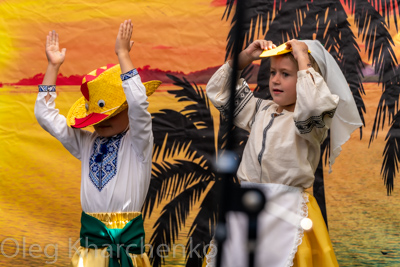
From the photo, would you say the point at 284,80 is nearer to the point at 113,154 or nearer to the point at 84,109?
the point at 113,154

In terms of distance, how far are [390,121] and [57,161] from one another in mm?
1905

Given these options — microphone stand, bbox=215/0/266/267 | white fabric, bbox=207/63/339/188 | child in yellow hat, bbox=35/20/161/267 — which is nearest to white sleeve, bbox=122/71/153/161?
child in yellow hat, bbox=35/20/161/267

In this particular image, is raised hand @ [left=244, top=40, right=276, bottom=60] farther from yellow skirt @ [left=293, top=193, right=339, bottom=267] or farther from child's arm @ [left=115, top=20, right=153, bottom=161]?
yellow skirt @ [left=293, top=193, right=339, bottom=267]

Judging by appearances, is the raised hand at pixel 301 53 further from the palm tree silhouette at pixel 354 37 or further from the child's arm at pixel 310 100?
the palm tree silhouette at pixel 354 37

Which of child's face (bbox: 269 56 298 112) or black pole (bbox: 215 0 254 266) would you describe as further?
Result: child's face (bbox: 269 56 298 112)

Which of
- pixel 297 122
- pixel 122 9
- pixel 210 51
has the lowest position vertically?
pixel 297 122

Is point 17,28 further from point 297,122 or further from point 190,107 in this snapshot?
point 297,122

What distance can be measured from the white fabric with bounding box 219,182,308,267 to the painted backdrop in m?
0.77

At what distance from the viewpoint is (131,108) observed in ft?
7.41

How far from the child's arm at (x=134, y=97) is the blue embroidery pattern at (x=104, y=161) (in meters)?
0.11

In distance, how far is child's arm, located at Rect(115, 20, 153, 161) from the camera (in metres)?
2.25

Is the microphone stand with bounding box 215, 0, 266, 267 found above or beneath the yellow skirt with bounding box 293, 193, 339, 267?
above

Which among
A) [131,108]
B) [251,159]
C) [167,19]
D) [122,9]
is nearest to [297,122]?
[251,159]

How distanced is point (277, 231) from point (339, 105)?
602mm
